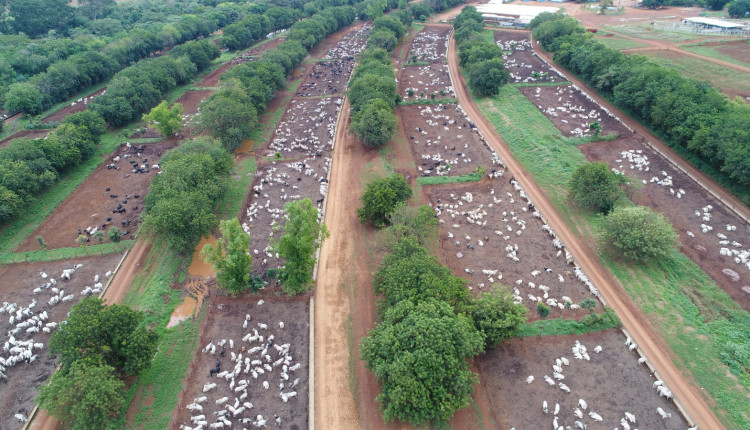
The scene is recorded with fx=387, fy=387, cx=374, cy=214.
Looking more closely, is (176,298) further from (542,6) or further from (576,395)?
(542,6)

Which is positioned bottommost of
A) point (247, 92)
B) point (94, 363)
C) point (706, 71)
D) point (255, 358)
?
point (255, 358)

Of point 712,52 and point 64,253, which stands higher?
point 712,52

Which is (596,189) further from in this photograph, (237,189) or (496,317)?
(237,189)

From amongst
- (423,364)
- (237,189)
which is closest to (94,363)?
(423,364)

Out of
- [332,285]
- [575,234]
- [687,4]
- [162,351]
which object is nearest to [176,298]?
[162,351]

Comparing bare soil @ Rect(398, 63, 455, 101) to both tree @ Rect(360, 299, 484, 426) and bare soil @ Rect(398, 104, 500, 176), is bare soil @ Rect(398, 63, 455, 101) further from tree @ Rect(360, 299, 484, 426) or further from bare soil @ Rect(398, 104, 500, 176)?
tree @ Rect(360, 299, 484, 426)

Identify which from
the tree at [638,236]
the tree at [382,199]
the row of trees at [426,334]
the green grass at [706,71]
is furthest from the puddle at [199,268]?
the green grass at [706,71]

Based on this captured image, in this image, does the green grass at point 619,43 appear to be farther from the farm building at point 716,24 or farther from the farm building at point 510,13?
the farm building at point 510,13
